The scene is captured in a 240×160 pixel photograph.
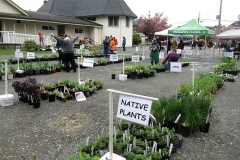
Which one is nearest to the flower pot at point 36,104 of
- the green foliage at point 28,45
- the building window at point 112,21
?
the green foliage at point 28,45

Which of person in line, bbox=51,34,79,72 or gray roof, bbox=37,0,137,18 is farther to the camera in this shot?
gray roof, bbox=37,0,137,18

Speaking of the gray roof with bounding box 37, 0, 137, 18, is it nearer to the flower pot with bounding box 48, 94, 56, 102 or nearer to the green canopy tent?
the green canopy tent

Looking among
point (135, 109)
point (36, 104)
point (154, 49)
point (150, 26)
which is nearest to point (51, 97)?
point (36, 104)

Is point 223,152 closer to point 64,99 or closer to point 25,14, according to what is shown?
point 64,99

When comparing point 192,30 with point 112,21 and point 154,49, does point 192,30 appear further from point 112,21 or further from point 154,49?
point 112,21

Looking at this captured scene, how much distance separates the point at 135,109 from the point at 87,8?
101 feet

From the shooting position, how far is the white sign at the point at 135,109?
2486mm

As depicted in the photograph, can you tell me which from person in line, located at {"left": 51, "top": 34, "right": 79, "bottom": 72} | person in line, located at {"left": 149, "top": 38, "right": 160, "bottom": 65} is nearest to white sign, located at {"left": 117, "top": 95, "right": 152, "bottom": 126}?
person in line, located at {"left": 51, "top": 34, "right": 79, "bottom": 72}

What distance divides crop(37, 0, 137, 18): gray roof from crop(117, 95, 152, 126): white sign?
2726 centimetres

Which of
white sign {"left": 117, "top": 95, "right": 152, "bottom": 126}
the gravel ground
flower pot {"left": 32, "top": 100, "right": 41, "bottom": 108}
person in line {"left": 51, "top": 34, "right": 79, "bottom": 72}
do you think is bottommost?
the gravel ground

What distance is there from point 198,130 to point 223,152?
60 centimetres

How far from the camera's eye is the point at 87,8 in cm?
3112

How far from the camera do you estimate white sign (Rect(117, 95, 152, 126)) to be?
97.9 inches

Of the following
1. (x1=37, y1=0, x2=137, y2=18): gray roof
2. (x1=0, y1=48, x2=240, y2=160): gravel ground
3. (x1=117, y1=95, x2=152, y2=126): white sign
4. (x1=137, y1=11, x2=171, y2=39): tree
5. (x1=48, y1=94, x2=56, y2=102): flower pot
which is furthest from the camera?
(x1=137, y1=11, x2=171, y2=39): tree
